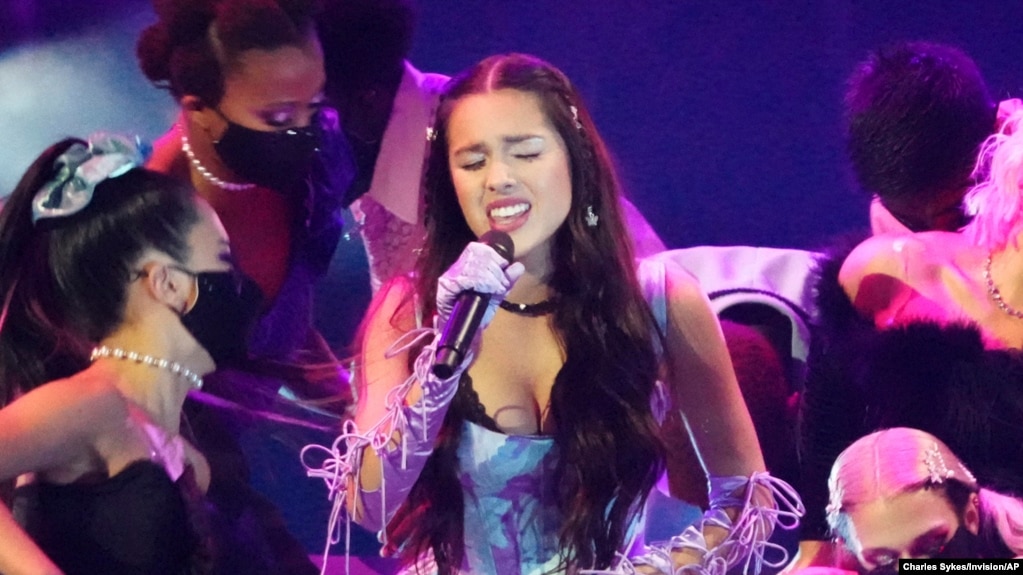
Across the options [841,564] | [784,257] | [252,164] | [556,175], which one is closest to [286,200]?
[252,164]

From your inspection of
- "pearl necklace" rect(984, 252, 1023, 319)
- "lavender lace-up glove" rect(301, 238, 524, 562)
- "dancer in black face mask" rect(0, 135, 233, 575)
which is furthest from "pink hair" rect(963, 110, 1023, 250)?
"dancer in black face mask" rect(0, 135, 233, 575)

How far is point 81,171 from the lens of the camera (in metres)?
1.85

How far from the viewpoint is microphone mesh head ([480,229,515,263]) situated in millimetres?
1466

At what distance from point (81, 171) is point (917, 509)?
4.59 feet

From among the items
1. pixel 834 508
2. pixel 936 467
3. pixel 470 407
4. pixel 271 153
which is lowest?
pixel 834 508

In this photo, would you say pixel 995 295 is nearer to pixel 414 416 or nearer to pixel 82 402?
pixel 414 416

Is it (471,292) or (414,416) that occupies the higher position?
(471,292)

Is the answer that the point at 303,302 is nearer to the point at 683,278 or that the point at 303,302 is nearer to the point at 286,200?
the point at 286,200

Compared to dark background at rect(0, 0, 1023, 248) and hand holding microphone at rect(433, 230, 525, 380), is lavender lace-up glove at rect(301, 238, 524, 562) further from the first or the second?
dark background at rect(0, 0, 1023, 248)

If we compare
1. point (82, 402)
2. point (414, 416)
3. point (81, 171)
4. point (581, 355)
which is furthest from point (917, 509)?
point (81, 171)

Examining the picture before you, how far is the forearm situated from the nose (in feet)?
2.58

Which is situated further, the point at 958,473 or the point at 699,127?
the point at 699,127

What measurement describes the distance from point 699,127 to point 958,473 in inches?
35.7

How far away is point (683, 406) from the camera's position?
184cm
